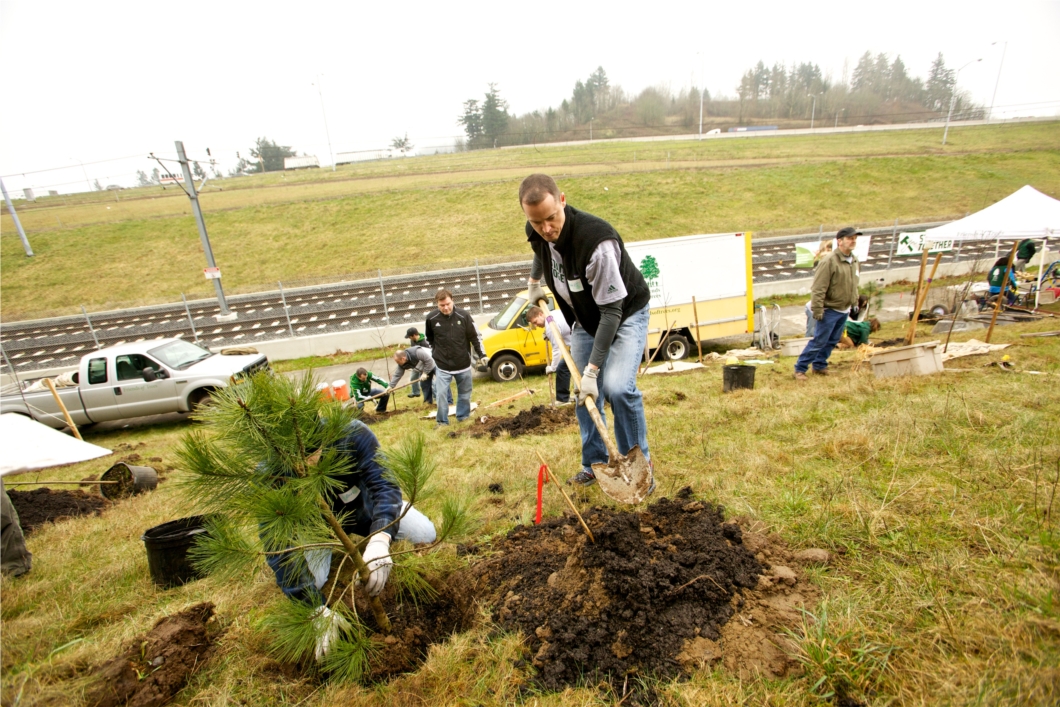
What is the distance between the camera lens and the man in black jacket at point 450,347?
6.69 metres

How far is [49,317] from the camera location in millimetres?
20656

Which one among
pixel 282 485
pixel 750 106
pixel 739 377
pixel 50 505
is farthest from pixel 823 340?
pixel 750 106

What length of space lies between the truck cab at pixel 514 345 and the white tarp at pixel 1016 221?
973cm

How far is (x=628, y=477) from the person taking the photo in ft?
8.97

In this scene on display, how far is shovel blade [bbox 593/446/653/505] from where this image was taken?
269 cm

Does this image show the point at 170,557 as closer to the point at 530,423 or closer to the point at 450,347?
the point at 530,423

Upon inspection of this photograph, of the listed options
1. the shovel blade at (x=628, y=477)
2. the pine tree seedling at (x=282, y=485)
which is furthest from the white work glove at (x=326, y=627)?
the shovel blade at (x=628, y=477)

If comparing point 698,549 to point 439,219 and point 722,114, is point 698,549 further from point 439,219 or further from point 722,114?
point 722,114

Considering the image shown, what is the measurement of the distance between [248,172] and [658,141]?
52.3m

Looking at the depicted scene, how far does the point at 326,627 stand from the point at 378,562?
1.41ft

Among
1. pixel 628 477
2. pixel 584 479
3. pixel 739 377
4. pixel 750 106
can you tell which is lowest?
pixel 739 377

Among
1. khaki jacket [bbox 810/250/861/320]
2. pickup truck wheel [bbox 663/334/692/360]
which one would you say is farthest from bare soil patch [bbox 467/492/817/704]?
pickup truck wheel [bbox 663/334/692/360]

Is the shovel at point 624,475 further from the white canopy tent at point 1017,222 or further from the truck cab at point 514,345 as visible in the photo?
the white canopy tent at point 1017,222

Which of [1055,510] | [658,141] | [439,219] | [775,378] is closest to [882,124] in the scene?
[658,141]
